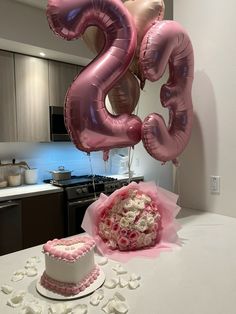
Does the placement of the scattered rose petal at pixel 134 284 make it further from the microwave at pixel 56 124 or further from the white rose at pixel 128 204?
the microwave at pixel 56 124

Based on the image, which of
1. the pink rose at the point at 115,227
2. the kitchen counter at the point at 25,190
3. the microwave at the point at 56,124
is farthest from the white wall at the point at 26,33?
the pink rose at the point at 115,227

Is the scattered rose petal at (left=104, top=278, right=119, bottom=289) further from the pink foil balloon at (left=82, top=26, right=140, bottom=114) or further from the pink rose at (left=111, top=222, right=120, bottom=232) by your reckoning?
the pink foil balloon at (left=82, top=26, right=140, bottom=114)

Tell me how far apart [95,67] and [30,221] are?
1831 mm

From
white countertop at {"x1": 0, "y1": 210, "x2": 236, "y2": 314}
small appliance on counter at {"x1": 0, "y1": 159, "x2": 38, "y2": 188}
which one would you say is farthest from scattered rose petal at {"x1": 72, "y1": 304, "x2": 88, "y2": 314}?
small appliance on counter at {"x1": 0, "y1": 159, "x2": 38, "y2": 188}

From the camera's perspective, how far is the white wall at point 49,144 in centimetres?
254

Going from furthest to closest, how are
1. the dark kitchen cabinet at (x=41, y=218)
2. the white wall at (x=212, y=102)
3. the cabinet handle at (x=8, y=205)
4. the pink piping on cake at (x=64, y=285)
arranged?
the dark kitchen cabinet at (x=41, y=218), the cabinet handle at (x=8, y=205), the white wall at (x=212, y=102), the pink piping on cake at (x=64, y=285)

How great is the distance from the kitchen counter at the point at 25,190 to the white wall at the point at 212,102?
1378 mm

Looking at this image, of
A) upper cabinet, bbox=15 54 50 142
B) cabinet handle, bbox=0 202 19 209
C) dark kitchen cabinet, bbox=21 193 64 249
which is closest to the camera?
cabinet handle, bbox=0 202 19 209

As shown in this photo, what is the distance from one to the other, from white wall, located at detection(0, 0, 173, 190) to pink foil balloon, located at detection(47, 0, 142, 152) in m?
1.53

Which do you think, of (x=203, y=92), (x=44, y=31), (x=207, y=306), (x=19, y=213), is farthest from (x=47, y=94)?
(x=207, y=306)

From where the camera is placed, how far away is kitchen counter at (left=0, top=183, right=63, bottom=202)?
2.39 m

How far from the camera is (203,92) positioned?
1.74m

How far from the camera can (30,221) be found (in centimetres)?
255

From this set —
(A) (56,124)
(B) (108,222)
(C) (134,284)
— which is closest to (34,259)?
(B) (108,222)
